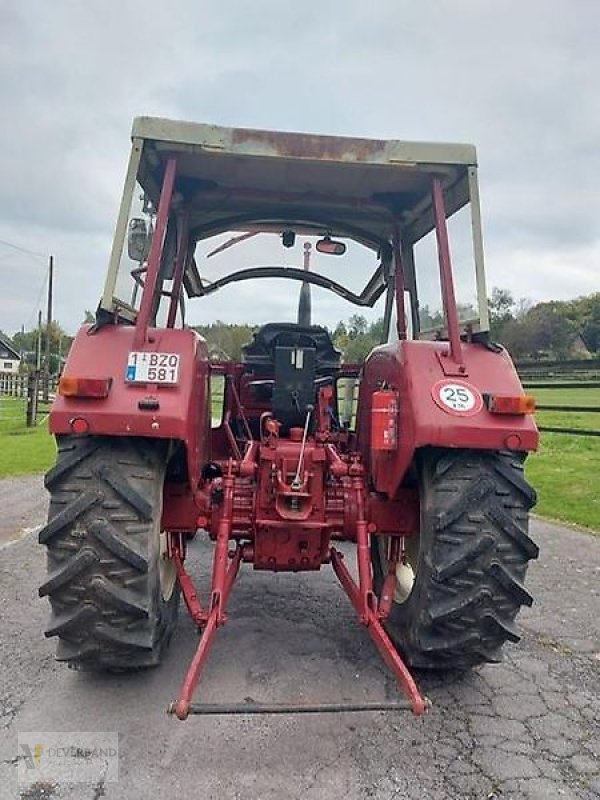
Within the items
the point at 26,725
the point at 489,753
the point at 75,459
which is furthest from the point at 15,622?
the point at 489,753

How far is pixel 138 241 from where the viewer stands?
3.70 meters

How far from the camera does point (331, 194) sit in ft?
13.9

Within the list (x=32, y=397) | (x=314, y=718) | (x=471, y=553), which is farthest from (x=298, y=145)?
(x=32, y=397)

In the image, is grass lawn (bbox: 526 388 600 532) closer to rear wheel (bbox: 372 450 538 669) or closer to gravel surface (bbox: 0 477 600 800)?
gravel surface (bbox: 0 477 600 800)

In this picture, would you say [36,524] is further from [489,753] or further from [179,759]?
[489,753]

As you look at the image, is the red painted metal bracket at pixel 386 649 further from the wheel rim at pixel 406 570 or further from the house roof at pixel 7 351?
the house roof at pixel 7 351

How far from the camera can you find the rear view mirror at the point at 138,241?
11.8ft

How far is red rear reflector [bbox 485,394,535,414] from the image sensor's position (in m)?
3.03

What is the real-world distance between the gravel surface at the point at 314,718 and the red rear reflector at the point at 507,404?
1352mm

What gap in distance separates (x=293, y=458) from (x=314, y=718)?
1180 mm

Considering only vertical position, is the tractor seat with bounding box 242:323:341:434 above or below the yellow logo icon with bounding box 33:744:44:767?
above

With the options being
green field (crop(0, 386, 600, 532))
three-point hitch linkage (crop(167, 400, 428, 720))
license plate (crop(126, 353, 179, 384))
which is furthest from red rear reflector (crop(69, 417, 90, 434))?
green field (crop(0, 386, 600, 532))

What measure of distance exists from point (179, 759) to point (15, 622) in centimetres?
194

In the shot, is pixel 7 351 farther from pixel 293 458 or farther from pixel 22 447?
pixel 293 458
